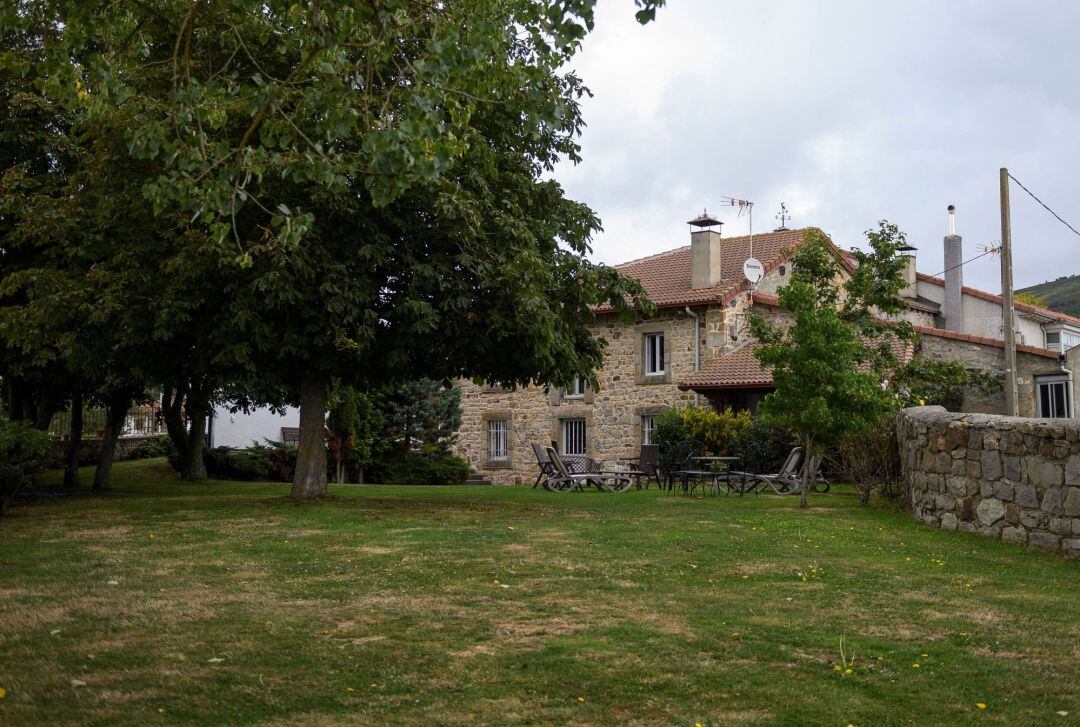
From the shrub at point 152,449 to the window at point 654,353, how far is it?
15035 millimetres

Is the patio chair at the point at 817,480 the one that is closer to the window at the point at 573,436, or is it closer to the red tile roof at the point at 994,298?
the window at the point at 573,436

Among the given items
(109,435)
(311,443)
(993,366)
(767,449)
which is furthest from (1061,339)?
(109,435)

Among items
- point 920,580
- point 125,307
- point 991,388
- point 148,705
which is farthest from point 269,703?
point 991,388

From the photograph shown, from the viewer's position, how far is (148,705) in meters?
4.96

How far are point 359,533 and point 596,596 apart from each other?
15.6 feet

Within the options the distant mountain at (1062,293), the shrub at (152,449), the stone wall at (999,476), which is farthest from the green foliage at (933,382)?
the distant mountain at (1062,293)

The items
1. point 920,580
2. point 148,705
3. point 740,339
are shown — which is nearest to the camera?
point 148,705

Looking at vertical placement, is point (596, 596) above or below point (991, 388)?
below

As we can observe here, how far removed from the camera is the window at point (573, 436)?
99.2 feet

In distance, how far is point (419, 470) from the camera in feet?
95.5

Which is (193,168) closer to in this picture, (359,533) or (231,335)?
(359,533)

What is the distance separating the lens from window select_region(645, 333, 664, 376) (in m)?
28.7

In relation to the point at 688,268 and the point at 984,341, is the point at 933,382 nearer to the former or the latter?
the point at 984,341

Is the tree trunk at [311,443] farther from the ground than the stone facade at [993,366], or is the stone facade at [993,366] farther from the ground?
the stone facade at [993,366]
